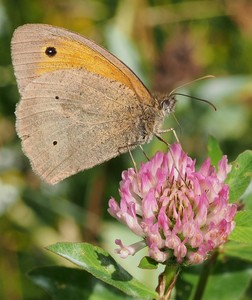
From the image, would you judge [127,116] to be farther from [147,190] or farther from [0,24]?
[0,24]

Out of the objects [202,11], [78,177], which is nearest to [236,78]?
[202,11]

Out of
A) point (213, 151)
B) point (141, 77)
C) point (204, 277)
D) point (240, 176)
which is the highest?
point (141, 77)

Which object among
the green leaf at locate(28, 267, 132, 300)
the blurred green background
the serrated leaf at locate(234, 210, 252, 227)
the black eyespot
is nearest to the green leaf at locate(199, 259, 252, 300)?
the green leaf at locate(28, 267, 132, 300)

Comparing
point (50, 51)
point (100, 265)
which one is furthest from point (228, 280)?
point (50, 51)

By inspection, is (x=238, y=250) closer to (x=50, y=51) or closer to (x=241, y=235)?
(x=241, y=235)

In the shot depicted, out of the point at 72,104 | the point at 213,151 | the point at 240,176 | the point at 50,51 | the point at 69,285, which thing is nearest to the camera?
the point at 240,176

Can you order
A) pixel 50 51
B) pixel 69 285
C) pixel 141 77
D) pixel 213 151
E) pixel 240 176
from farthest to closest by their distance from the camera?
pixel 141 77, pixel 50 51, pixel 213 151, pixel 69 285, pixel 240 176

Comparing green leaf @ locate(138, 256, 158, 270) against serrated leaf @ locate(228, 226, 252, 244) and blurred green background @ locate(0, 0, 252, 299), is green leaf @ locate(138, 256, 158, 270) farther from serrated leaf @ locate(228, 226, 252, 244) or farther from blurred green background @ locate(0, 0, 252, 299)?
blurred green background @ locate(0, 0, 252, 299)

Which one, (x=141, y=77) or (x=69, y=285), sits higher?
(x=141, y=77)
